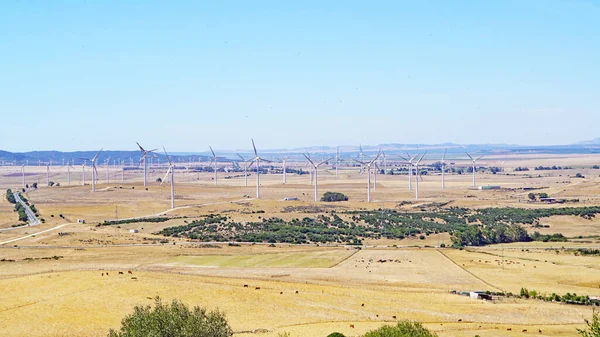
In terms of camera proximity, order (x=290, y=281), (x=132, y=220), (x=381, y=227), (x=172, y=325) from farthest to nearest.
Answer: (x=132, y=220) → (x=381, y=227) → (x=290, y=281) → (x=172, y=325)

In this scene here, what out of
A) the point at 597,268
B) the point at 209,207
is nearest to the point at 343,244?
the point at 597,268

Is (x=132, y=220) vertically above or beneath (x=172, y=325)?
beneath

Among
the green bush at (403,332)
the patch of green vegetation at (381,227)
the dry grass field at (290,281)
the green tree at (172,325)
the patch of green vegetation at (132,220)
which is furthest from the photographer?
the patch of green vegetation at (132,220)

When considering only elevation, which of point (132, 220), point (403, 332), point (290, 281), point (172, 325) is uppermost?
point (172, 325)

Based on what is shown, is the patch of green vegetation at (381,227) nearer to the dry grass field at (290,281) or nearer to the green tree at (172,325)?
the dry grass field at (290,281)

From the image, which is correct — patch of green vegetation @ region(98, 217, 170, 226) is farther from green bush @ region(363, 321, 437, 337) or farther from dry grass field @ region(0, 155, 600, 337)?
green bush @ region(363, 321, 437, 337)

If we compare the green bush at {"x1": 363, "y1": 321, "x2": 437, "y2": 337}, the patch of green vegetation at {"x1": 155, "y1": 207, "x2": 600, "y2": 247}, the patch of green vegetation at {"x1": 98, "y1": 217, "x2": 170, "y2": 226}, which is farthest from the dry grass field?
the patch of green vegetation at {"x1": 98, "y1": 217, "x2": 170, "y2": 226}

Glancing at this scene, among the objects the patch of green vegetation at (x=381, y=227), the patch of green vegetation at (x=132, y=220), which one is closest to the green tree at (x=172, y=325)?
the patch of green vegetation at (x=381, y=227)

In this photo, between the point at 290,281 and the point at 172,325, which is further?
the point at 290,281

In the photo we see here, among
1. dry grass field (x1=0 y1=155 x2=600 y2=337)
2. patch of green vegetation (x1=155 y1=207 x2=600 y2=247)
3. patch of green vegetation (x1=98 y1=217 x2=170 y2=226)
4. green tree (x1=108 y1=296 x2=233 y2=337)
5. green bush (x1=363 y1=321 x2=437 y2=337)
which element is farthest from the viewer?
patch of green vegetation (x1=98 y1=217 x2=170 y2=226)

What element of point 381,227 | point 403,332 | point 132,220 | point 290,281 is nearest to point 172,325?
point 403,332

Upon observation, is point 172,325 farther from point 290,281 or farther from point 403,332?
point 290,281

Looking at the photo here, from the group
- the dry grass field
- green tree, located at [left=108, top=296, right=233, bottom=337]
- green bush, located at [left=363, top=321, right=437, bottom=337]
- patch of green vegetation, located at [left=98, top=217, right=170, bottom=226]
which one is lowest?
the dry grass field
